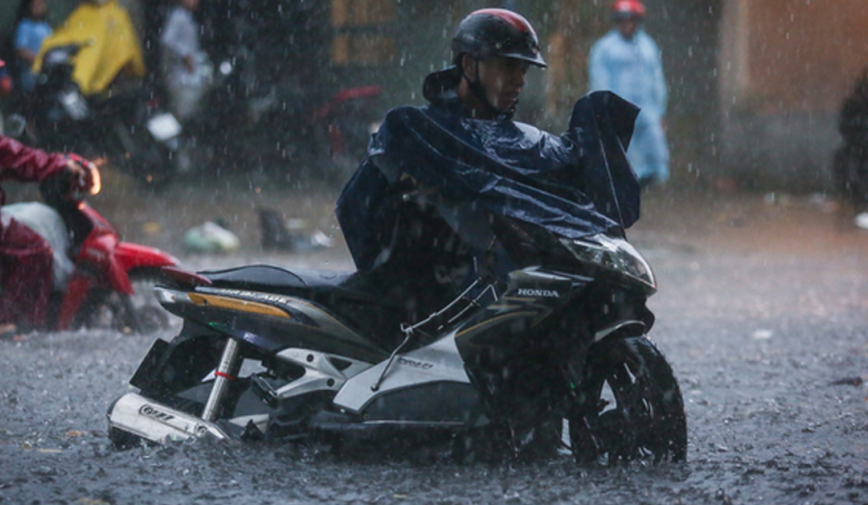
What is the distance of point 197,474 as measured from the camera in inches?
150

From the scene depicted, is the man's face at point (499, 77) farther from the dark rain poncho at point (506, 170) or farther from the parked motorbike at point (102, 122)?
the parked motorbike at point (102, 122)

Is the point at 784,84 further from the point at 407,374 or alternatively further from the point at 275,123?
the point at 407,374

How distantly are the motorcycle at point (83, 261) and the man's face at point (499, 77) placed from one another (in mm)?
2917

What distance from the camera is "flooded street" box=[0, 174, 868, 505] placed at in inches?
144

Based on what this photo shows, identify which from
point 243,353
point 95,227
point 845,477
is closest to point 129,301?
point 95,227

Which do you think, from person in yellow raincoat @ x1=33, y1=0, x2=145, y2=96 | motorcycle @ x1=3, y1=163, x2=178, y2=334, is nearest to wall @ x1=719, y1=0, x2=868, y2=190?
person in yellow raincoat @ x1=33, y1=0, x2=145, y2=96

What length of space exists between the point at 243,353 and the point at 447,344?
0.76 m

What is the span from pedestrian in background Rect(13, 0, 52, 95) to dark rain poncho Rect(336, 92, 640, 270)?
967 centimetres

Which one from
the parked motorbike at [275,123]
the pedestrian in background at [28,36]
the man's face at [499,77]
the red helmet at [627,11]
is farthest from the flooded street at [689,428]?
the parked motorbike at [275,123]

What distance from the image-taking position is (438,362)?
388cm

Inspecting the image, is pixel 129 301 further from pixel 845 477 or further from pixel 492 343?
pixel 845 477

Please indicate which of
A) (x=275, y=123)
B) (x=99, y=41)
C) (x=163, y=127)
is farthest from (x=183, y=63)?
(x=163, y=127)

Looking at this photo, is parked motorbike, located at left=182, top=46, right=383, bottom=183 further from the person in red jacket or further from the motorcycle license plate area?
the person in red jacket

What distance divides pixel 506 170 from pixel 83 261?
11.1 feet
